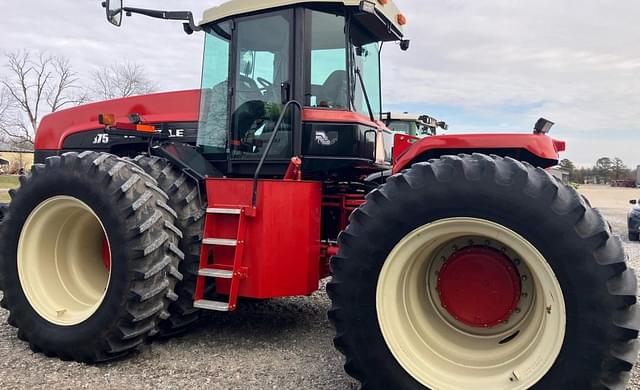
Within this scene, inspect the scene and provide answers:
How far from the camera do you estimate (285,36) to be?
4.20 m

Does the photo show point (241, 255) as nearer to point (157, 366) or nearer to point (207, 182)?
point (207, 182)

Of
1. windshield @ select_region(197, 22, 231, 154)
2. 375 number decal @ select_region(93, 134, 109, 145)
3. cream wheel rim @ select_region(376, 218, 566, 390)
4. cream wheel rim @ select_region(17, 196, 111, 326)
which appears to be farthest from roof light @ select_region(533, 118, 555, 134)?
375 number decal @ select_region(93, 134, 109, 145)

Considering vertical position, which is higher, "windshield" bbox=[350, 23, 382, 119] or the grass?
"windshield" bbox=[350, 23, 382, 119]

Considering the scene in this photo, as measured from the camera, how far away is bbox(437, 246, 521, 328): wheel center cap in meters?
3.13

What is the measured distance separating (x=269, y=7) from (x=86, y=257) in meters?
2.58

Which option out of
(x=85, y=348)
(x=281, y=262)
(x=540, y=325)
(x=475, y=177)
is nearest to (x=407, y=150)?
(x=475, y=177)

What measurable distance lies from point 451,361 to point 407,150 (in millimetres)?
1476

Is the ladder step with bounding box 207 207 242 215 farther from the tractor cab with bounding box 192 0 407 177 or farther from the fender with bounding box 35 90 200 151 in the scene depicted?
the fender with bounding box 35 90 200 151

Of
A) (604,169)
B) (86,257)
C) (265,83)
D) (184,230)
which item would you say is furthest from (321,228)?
(604,169)

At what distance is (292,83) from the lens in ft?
13.6

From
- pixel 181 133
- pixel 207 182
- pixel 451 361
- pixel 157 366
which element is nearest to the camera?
pixel 451 361

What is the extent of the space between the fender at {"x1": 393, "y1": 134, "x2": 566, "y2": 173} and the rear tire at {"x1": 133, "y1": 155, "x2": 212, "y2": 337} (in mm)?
1620

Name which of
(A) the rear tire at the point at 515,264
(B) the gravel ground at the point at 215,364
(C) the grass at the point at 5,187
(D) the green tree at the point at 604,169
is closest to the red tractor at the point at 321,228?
(A) the rear tire at the point at 515,264

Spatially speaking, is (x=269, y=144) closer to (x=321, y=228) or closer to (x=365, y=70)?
(x=321, y=228)
